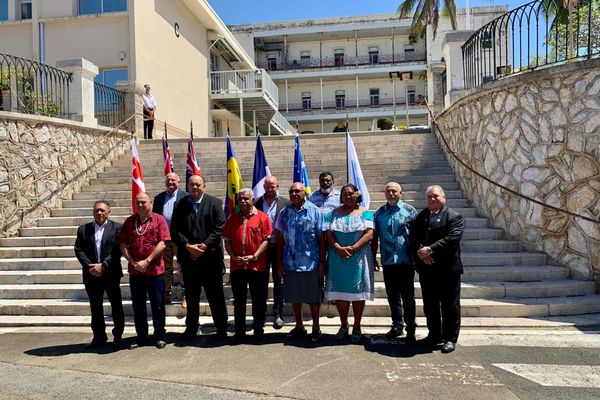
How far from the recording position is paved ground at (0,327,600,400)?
13.5ft

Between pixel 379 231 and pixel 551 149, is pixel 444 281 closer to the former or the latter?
pixel 379 231

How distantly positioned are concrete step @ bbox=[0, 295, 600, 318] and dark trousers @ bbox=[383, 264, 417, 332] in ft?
2.62

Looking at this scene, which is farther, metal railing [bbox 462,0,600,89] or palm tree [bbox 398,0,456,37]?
palm tree [bbox 398,0,456,37]

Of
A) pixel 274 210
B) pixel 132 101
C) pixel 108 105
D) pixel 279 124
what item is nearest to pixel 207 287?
pixel 274 210

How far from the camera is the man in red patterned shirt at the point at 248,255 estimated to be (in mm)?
5477

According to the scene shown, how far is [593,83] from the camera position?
6840 millimetres

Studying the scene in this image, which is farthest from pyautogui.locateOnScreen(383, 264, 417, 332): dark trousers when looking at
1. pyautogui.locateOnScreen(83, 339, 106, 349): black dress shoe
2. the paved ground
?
pyautogui.locateOnScreen(83, 339, 106, 349): black dress shoe

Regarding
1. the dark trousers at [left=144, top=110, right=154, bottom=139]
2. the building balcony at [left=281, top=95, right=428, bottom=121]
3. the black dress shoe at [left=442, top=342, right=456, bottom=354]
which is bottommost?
the black dress shoe at [left=442, top=342, right=456, bottom=354]

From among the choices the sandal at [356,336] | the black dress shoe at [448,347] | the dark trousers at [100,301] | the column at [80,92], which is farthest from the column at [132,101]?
the black dress shoe at [448,347]

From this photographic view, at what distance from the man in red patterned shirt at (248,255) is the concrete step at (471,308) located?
0.97m

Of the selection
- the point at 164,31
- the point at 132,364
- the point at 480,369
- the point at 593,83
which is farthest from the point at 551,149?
the point at 164,31

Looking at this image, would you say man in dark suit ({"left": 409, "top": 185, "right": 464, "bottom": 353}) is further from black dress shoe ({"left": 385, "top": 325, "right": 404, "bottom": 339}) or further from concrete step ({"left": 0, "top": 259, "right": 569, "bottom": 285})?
concrete step ({"left": 0, "top": 259, "right": 569, "bottom": 285})

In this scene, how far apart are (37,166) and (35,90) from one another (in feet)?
5.87

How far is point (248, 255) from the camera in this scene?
5.48 metres
